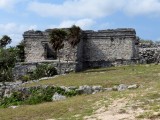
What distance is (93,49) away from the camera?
37094 millimetres

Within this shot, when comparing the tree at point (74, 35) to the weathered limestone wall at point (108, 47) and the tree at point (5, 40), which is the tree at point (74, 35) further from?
the tree at point (5, 40)

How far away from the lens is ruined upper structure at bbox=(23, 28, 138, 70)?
118 feet

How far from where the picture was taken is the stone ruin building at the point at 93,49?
3600cm

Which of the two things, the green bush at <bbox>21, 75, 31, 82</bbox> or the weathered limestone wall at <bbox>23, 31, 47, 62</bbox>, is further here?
the weathered limestone wall at <bbox>23, 31, 47, 62</bbox>

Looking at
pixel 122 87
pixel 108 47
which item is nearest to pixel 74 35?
pixel 108 47

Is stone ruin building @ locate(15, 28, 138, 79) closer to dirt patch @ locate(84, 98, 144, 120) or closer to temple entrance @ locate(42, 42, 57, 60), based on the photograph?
temple entrance @ locate(42, 42, 57, 60)

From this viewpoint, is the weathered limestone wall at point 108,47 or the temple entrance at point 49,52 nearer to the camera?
the weathered limestone wall at point 108,47

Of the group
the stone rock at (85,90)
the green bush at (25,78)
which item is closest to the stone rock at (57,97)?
the stone rock at (85,90)

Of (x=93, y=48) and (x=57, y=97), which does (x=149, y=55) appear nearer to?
(x=93, y=48)

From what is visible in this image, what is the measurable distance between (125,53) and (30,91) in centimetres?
1573

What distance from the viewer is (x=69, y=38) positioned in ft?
111

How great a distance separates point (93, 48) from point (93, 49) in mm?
92

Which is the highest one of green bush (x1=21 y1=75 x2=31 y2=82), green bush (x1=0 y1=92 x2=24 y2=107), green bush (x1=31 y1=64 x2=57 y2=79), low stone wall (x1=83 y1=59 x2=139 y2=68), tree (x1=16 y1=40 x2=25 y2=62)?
tree (x1=16 y1=40 x2=25 y2=62)

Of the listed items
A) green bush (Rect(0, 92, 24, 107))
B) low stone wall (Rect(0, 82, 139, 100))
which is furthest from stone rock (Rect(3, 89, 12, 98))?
green bush (Rect(0, 92, 24, 107))
